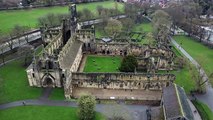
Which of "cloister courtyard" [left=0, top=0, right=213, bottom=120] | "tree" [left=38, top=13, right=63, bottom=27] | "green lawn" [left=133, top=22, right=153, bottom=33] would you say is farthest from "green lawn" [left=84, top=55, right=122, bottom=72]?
"tree" [left=38, top=13, right=63, bottom=27]

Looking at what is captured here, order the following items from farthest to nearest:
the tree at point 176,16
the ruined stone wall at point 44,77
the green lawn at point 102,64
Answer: the tree at point 176,16
the green lawn at point 102,64
the ruined stone wall at point 44,77

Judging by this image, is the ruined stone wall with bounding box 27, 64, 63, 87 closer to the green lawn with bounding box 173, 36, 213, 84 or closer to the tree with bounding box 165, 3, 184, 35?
the green lawn with bounding box 173, 36, 213, 84

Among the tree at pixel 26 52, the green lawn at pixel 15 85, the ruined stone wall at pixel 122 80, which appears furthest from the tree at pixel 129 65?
the tree at pixel 26 52

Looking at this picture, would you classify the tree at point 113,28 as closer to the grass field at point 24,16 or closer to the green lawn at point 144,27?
the green lawn at point 144,27

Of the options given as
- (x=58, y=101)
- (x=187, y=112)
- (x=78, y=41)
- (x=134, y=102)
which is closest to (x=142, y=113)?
(x=134, y=102)

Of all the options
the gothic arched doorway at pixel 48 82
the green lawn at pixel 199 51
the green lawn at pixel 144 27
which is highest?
the green lawn at pixel 144 27

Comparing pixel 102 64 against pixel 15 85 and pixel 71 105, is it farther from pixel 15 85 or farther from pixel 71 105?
pixel 15 85
